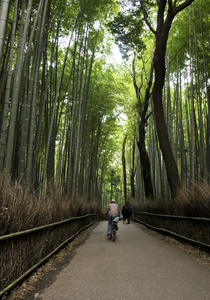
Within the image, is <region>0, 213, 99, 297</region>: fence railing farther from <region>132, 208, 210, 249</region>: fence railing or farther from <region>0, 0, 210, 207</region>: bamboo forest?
<region>132, 208, 210, 249</region>: fence railing

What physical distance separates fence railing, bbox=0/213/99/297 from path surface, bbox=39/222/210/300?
0.98 ft

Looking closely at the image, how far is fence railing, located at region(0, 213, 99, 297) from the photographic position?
6.79 feet

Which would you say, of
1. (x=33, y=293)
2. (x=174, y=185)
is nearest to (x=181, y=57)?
(x=174, y=185)

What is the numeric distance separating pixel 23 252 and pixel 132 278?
3.81ft

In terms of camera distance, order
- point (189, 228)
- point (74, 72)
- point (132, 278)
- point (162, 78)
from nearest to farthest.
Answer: point (132, 278), point (189, 228), point (162, 78), point (74, 72)

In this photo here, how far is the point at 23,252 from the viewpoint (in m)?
2.49

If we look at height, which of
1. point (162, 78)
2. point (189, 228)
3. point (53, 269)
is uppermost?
point (162, 78)

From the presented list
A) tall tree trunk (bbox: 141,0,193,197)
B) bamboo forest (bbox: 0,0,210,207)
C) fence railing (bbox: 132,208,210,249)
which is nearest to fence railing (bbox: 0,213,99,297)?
bamboo forest (bbox: 0,0,210,207)

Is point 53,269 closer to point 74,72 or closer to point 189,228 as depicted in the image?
point 189,228

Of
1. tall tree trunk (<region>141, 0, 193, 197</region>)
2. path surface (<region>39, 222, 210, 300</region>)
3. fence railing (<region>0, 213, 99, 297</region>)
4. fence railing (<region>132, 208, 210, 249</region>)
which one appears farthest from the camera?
tall tree trunk (<region>141, 0, 193, 197</region>)

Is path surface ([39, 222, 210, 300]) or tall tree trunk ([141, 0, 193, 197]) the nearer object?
path surface ([39, 222, 210, 300])

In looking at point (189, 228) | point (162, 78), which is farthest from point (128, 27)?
point (189, 228)

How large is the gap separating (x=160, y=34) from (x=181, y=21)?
2.57 meters

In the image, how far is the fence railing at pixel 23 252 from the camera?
207 cm
